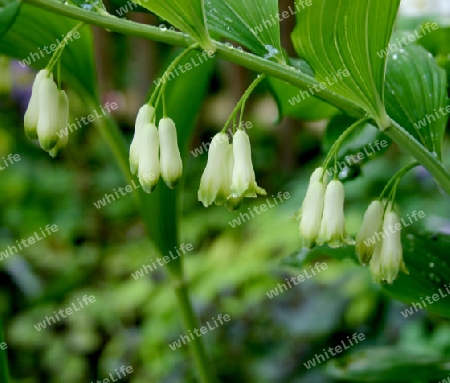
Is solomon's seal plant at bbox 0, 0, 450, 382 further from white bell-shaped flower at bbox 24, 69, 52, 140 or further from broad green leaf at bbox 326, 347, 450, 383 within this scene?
broad green leaf at bbox 326, 347, 450, 383

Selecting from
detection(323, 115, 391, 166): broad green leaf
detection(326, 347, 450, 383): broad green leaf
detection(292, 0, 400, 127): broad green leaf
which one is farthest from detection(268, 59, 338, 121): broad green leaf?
detection(326, 347, 450, 383): broad green leaf

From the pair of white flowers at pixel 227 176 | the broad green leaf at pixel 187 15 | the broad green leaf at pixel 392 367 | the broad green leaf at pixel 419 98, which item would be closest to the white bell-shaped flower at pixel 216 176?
the pair of white flowers at pixel 227 176

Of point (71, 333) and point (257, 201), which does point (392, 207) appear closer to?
point (71, 333)

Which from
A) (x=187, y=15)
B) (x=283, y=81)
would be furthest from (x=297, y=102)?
(x=187, y=15)

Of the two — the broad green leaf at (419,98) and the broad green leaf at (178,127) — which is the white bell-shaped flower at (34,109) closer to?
the broad green leaf at (178,127)

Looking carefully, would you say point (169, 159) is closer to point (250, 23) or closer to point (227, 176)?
point (227, 176)

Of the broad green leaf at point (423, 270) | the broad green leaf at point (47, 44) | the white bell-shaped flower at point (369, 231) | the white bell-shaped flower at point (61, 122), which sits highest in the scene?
the broad green leaf at point (47, 44)

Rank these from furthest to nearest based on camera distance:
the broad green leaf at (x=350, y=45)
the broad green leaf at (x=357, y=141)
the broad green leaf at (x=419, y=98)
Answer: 1. the broad green leaf at (x=357, y=141)
2. the broad green leaf at (x=419, y=98)
3. the broad green leaf at (x=350, y=45)
